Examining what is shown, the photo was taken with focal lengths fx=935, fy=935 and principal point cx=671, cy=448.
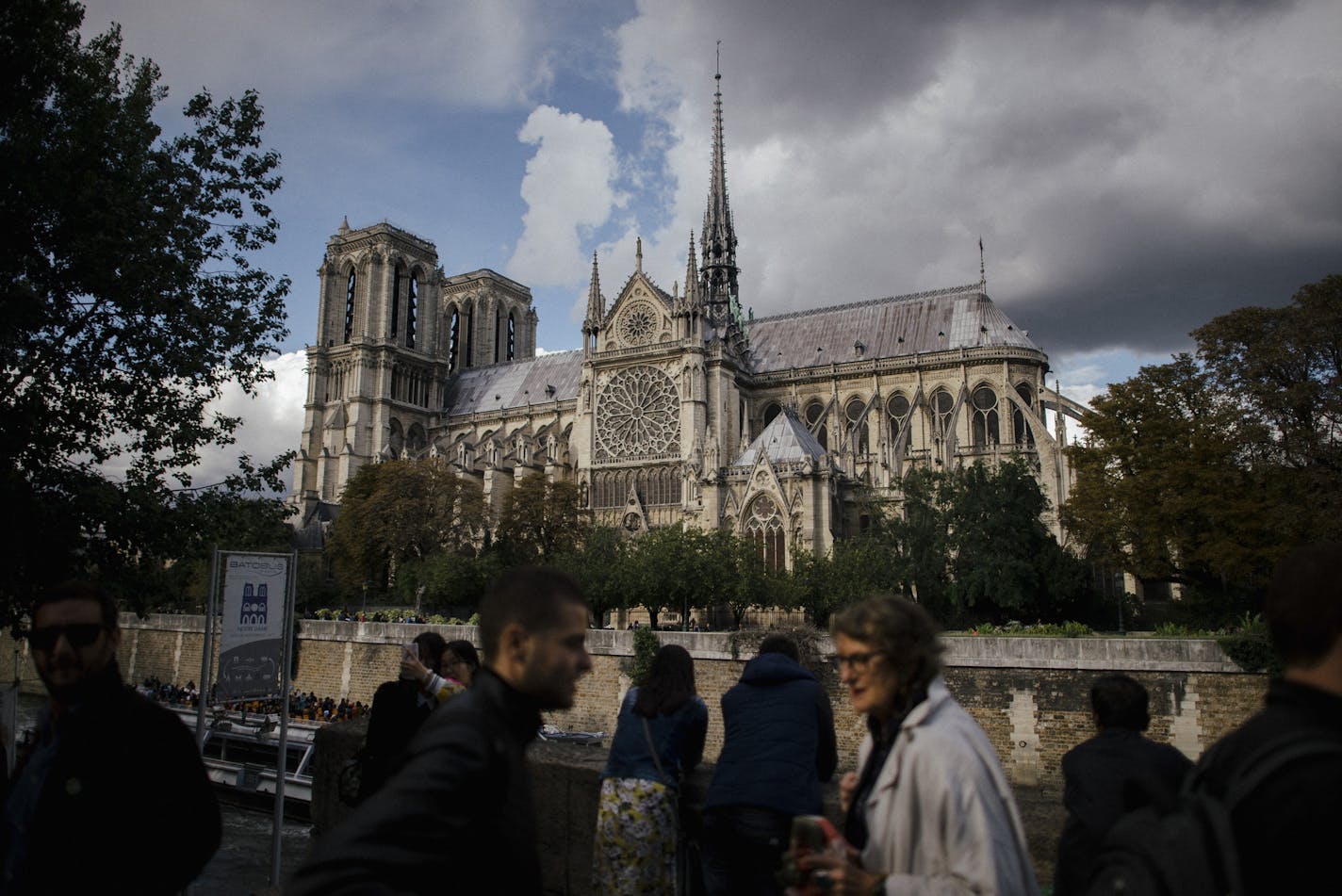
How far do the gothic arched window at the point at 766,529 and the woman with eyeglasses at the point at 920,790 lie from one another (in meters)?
33.9

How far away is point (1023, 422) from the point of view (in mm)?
45938

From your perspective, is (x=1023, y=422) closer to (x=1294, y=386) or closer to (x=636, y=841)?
(x=1294, y=386)

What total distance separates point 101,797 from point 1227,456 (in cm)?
2646

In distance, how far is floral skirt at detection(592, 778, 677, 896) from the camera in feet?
14.0

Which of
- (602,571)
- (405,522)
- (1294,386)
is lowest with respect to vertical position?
(602,571)

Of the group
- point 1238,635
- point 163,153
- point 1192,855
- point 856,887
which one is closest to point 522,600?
point 856,887

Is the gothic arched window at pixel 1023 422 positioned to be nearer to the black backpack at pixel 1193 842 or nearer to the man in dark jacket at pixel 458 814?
the black backpack at pixel 1193 842

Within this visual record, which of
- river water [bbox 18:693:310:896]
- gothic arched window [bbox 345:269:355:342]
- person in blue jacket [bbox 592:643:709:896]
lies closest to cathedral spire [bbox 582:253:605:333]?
gothic arched window [bbox 345:269:355:342]

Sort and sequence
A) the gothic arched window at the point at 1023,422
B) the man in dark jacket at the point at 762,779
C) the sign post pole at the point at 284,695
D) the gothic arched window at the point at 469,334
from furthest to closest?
the gothic arched window at the point at 469,334, the gothic arched window at the point at 1023,422, the sign post pole at the point at 284,695, the man in dark jacket at the point at 762,779

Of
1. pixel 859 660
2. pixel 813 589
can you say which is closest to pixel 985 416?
pixel 813 589

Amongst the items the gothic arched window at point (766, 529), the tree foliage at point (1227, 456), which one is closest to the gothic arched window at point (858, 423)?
the gothic arched window at point (766, 529)

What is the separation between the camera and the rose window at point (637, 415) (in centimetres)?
4744

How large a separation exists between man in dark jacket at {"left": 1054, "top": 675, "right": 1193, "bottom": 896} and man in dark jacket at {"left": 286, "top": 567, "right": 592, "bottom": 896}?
4.94 ft

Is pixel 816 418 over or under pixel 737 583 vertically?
over
